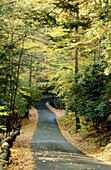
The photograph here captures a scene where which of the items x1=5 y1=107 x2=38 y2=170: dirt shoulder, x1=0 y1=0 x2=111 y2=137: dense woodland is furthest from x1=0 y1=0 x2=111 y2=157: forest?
x1=5 y1=107 x2=38 y2=170: dirt shoulder

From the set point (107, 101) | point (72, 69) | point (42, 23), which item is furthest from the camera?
point (72, 69)

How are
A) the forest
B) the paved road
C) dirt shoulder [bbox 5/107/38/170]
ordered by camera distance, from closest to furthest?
the paved road, dirt shoulder [bbox 5/107/38/170], the forest

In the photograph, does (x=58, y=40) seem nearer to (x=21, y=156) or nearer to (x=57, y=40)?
(x=57, y=40)

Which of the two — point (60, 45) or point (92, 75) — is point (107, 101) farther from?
point (60, 45)

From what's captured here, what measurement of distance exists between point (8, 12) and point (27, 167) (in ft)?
24.5

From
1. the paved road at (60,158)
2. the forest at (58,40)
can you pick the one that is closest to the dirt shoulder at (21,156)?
the paved road at (60,158)

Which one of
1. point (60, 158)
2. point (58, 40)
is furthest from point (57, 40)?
point (60, 158)

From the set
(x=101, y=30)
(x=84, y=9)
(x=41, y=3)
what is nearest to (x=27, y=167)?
(x=101, y=30)

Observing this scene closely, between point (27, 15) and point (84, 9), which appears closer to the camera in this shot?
point (27, 15)

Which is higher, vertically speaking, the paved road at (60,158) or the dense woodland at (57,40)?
the dense woodland at (57,40)

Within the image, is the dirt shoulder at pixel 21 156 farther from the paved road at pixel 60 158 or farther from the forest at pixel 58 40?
the forest at pixel 58 40

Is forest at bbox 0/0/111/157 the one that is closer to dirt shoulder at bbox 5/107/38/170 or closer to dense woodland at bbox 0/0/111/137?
dense woodland at bbox 0/0/111/137

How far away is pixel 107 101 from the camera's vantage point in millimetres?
10070

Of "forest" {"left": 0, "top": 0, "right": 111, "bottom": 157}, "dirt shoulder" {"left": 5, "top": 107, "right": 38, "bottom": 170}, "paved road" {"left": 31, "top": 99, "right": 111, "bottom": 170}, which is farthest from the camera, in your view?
"forest" {"left": 0, "top": 0, "right": 111, "bottom": 157}
